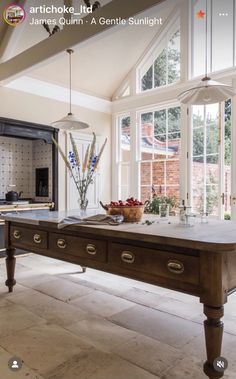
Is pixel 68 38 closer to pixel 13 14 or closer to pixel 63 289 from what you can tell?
pixel 13 14

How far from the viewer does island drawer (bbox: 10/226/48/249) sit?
2678 millimetres

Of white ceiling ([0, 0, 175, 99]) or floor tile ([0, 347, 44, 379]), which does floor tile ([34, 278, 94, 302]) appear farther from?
white ceiling ([0, 0, 175, 99])

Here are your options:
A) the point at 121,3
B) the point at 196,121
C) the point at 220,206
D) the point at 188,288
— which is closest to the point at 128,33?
the point at 196,121

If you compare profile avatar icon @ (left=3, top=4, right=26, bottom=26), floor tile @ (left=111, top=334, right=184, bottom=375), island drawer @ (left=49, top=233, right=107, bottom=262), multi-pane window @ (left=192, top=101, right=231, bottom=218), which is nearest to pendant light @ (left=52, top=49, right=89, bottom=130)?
profile avatar icon @ (left=3, top=4, right=26, bottom=26)

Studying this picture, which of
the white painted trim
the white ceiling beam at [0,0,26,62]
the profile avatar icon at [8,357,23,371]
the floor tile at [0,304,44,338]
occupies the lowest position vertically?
the floor tile at [0,304,44,338]

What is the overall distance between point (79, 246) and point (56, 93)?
158 inches

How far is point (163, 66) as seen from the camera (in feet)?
18.9

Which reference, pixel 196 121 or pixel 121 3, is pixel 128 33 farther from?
pixel 121 3

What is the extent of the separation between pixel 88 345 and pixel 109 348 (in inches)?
6.0

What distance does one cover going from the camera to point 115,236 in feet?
6.50

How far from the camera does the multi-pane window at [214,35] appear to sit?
478cm

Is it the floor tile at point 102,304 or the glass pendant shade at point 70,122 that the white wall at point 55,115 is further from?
the floor tile at point 102,304

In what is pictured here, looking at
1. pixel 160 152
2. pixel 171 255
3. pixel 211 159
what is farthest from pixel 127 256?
pixel 160 152

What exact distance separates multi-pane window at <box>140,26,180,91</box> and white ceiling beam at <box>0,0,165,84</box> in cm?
246
